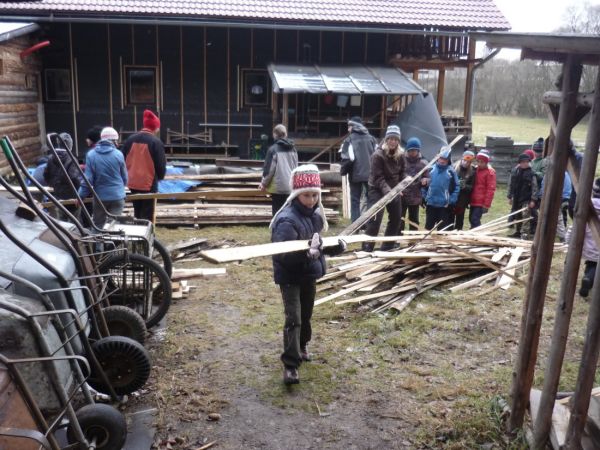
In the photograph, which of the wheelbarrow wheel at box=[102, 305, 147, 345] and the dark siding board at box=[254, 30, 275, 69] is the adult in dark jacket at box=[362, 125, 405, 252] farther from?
the dark siding board at box=[254, 30, 275, 69]

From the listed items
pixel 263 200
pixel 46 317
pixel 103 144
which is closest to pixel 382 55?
pixel 263 200

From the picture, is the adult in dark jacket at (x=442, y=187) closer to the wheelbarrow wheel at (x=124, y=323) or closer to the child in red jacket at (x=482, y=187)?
the child in red jacket at (x=482, y=187)

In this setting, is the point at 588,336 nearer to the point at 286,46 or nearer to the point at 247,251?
the point at 247,251

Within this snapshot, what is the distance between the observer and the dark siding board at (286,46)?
17766 millimetres

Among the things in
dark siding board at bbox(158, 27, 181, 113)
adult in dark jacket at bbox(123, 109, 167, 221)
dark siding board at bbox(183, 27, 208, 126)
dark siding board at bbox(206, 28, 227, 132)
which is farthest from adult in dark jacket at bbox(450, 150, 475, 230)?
dark siding board at bbox(158, 27, 181, 113)

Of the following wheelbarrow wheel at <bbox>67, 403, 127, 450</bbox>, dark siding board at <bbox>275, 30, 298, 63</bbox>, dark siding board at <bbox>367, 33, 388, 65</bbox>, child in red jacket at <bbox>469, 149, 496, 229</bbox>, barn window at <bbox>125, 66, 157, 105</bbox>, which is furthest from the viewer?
dark siding board at <bbox>367, 33, 388, 65</bbox>

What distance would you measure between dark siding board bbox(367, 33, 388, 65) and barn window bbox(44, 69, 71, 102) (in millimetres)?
9352

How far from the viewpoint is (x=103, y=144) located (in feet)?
24.1

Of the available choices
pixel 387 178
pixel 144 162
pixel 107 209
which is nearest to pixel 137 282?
pixel 107 209

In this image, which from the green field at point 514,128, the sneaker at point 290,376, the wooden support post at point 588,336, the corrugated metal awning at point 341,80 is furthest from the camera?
the green field at point 514,128

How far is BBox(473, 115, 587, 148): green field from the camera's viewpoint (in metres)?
27.2

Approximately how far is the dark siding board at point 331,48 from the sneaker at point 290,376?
1443 cm

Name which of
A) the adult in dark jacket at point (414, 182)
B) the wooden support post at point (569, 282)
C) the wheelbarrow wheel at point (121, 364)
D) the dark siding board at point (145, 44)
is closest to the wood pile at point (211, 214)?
the adult in dark jacket at point (414, 182)

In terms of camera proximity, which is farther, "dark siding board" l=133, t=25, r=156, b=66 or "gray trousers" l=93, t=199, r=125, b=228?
"dark siding board" l=133, t=25, r=156, b=66
